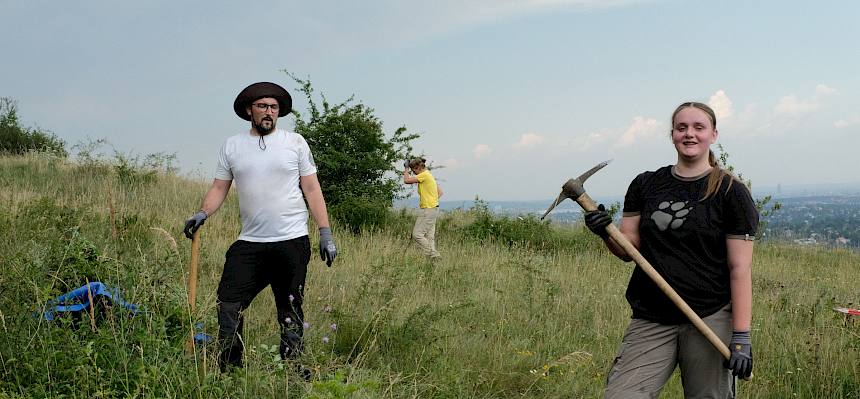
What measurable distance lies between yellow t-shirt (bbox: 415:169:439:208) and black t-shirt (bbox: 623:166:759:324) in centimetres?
764

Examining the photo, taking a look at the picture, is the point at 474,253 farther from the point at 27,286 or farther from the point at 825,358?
the point at 27,286

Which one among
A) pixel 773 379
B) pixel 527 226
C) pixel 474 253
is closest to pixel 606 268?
pixel 474 253

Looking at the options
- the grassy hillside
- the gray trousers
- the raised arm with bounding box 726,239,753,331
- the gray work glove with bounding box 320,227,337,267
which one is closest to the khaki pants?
the grassy hillside

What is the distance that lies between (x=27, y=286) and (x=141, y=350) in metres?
1.26

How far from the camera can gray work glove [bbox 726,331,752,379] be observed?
2881 mm

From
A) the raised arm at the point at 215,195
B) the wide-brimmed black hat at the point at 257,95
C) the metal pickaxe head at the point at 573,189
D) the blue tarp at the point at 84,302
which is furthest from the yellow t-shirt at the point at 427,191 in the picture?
the metal pickaxe head at the point at 573,189

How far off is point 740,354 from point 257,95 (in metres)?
2.88

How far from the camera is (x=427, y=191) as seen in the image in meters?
10.8

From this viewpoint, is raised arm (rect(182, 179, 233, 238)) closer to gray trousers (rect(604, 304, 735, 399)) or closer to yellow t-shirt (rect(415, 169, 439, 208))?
gray trousers (rect(604, 304, 735, 399))

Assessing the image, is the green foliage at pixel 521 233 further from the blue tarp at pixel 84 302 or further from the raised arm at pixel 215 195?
the blue tarp at pixel 84 302

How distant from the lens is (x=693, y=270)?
3.00 meters

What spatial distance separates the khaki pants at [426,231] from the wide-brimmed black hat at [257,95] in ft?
19.4

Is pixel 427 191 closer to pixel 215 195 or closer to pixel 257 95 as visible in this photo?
pixel 215 195

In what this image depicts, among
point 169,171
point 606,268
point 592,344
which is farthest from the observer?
point 169,171
